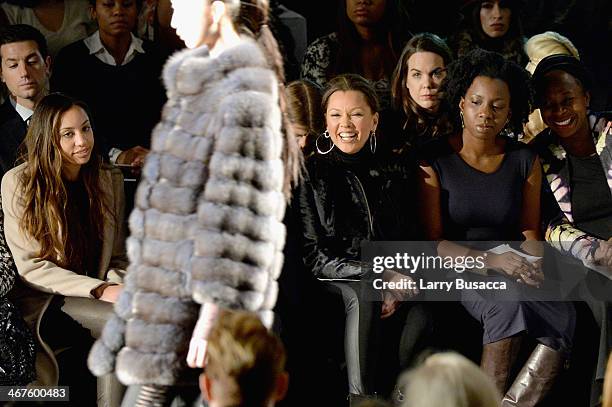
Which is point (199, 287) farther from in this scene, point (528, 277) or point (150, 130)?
point (528, 277)

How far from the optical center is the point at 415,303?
14.2 ft

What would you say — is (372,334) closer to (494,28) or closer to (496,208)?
(496,208)

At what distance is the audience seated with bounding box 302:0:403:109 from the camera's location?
4.54 metres

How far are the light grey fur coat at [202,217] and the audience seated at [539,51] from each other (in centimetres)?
168

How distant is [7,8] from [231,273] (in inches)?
78.8

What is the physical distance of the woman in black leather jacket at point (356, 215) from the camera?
168 inches

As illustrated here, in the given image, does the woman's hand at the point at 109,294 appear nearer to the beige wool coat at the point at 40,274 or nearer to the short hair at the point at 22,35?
the beige wool coat at the point at 40,274

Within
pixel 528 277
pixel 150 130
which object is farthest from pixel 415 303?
pixel 150 130

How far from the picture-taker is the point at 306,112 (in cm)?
441

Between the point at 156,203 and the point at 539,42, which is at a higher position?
the point at 539,42

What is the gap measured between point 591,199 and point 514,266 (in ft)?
1.43

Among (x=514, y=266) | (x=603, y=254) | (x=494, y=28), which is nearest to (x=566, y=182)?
(x=603, y=254)

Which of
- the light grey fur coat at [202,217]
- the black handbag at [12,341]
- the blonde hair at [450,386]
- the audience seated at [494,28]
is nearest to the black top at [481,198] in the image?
the audience seated at [494,28]

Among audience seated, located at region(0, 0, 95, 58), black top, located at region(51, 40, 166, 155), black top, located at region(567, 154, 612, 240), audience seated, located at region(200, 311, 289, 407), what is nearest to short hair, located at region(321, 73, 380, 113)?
black top, located at region(51, 40, 166, 155)
